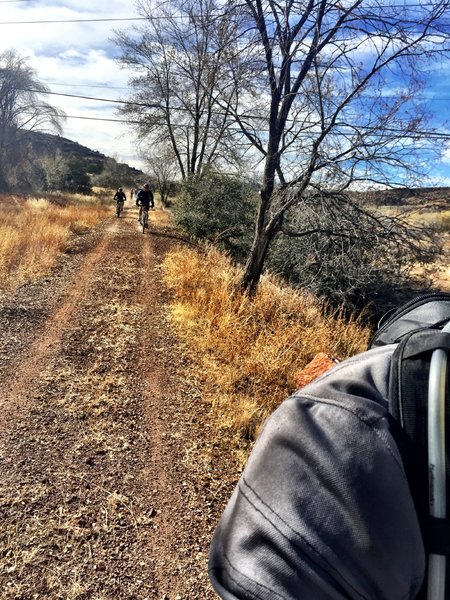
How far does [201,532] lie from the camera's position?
2.66m

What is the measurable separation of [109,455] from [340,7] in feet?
21.7

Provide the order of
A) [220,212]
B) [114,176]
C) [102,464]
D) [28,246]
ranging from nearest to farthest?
[102,464] → [28,246] → [220,212] → [114,176]

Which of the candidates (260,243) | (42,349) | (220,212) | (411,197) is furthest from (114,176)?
(42,349)

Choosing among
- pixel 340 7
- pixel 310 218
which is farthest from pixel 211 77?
pixel 310 218

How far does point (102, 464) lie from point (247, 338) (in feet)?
8.90

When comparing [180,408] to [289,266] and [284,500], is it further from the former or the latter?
[289,266]

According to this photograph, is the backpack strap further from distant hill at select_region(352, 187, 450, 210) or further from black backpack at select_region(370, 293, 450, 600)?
distant hill at select_region(352, 187, 450, 210)

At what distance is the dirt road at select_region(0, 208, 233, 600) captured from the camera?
2.31 m

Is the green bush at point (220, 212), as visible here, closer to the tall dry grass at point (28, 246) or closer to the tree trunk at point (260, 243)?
the tall dry grass at point (28, 246)

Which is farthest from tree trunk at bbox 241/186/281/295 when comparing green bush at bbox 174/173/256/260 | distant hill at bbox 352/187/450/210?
green bush at bbox 174/173/256/260

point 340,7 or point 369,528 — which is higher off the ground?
point 340,7

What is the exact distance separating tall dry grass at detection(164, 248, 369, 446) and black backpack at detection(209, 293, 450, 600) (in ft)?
10.1

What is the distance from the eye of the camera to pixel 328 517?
0.59 meters

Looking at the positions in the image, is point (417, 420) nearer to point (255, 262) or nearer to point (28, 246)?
point (255, 262)
